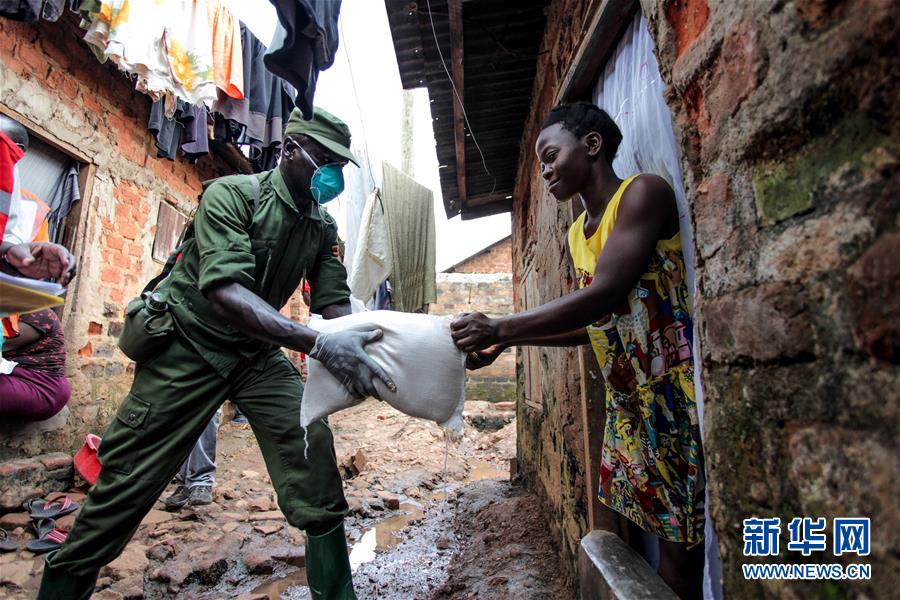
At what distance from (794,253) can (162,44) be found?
421 centimetres

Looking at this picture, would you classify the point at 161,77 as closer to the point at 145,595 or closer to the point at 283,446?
the point at 283,446

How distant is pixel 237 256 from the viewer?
1.69m

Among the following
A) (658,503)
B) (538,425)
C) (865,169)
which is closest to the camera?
(865,169)

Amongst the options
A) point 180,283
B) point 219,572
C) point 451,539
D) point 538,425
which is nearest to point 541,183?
point 538,425

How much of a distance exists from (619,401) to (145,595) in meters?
2.37

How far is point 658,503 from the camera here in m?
1.28

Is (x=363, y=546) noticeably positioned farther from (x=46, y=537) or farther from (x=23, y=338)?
(x=23, y=338)

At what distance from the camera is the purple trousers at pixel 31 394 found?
287cm

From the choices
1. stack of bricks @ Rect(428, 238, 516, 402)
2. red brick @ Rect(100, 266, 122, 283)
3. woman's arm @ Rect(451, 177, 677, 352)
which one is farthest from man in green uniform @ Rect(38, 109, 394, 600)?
stack of bricks @ Rect(428, 238, 516, 402)

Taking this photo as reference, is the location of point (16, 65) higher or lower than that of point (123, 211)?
higher

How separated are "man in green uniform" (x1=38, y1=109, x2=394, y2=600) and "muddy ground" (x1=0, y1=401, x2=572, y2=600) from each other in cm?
62

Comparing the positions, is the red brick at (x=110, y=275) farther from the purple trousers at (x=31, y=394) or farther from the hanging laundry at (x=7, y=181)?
the hanging laundry at (x=7, y=181)

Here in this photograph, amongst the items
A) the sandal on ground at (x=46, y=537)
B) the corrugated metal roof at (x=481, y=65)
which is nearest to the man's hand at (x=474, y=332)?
the corrugated metal roof at (x=481, y=65)

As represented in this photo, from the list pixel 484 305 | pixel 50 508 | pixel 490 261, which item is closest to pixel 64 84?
pixel 50 508
